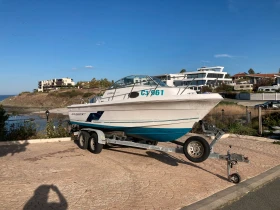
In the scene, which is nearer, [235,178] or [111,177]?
[235,178]

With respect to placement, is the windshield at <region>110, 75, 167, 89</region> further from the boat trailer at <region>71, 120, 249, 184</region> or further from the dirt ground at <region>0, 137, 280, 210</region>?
the dirt ground at <region>0, 137, 280, 210</region>

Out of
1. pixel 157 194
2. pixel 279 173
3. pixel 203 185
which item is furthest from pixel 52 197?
pixel 279 173

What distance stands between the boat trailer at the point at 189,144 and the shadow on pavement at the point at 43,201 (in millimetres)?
2802

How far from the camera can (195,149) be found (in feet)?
20.4

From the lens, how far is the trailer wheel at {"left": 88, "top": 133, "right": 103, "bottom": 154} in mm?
8438

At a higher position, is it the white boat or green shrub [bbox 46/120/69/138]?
the white boat

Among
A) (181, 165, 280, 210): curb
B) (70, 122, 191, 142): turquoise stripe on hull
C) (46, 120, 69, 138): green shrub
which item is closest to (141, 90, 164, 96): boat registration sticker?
(70, 122, 191, 142): turquoise stripe on hull

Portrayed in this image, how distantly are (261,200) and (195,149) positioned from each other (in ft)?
5.68

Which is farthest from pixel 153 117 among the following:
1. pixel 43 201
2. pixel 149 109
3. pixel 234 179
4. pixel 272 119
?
pixel 272 119

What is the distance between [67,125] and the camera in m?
12.0

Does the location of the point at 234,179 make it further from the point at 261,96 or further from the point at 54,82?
the point at 54,82

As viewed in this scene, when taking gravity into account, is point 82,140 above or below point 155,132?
below

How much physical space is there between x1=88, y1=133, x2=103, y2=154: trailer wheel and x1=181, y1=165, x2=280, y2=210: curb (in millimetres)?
4239

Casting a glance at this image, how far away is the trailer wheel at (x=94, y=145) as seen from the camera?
332 inches
